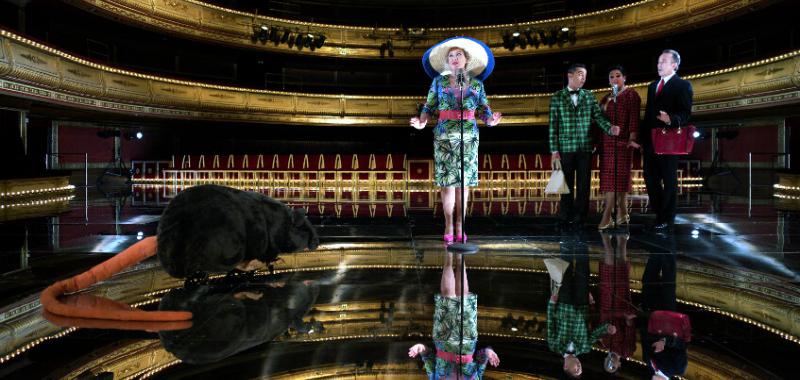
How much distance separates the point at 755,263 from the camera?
333 cm

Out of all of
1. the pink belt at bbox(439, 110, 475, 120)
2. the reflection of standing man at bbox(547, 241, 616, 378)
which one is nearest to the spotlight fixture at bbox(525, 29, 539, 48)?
the pink belt at bbox(439, 110, 475, 120)

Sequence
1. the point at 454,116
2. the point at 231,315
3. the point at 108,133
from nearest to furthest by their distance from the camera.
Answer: the point at 231,315 < the point at 454,116 < the point at 108,133

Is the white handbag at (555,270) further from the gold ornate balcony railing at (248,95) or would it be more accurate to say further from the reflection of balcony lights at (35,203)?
the gold ornate balcony railing at (248,95)

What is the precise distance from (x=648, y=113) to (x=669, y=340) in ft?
12.6

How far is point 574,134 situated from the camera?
5.38 m

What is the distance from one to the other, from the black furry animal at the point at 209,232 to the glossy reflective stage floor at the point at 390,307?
0.43 ft

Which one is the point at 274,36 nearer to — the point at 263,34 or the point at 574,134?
the point at 263,34

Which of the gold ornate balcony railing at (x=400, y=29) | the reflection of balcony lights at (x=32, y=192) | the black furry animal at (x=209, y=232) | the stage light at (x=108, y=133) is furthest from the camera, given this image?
the stage light at (x=108, y=133)

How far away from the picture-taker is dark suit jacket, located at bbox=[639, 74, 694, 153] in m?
4.92

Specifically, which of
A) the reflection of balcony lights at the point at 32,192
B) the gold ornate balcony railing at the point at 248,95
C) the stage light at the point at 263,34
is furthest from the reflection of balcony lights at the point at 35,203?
the stage light at the point at 263,34

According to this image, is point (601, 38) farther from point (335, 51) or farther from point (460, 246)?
point (460, 246)

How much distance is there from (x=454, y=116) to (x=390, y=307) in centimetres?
244

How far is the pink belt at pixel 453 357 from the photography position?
1643 mm

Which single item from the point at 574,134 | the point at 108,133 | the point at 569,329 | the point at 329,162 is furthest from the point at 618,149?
the point at 108,133
